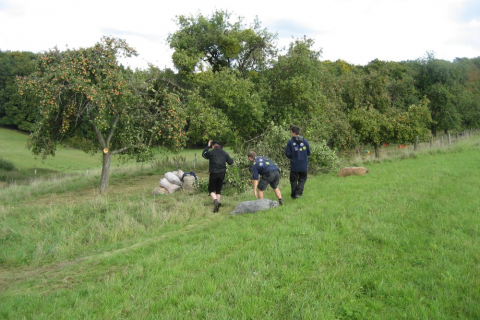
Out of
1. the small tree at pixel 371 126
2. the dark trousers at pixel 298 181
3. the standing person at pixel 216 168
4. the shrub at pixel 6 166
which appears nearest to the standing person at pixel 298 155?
the dark trousers at pixel 298 181

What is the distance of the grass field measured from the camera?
3527mm

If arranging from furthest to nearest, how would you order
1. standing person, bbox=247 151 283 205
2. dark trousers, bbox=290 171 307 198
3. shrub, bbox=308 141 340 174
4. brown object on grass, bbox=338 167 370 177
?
shrub, bbox=308 141 340 174 → brown object on grass, bbox=338 167 370 177 → dark trousers, bbox=290 171 307 198 → standing person, bbox=247 151 283 205

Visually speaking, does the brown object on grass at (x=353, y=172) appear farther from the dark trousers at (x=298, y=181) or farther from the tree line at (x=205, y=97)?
the dark trousers at (x=298, y=181)

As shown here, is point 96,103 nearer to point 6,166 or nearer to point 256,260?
point 256,260

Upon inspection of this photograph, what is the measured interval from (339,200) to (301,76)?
33.4 ft

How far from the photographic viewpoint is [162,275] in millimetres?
4355

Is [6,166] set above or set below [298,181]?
below

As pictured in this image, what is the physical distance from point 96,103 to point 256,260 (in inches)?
343

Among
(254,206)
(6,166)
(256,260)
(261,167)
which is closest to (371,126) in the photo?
(261,167)

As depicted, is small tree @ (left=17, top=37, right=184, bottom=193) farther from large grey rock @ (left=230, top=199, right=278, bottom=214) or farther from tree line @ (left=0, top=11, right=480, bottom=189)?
large grey rock @ (left=230, top=199, right=278, bottom=214)

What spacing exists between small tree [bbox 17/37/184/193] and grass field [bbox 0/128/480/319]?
4042mm

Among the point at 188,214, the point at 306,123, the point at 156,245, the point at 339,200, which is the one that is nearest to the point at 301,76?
the point at 306,123

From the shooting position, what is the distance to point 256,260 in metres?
4.66

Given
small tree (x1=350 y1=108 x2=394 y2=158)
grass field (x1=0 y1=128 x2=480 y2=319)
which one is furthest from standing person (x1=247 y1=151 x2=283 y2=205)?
small tree (x1=350 y1=108 x2=394 y2=158)
